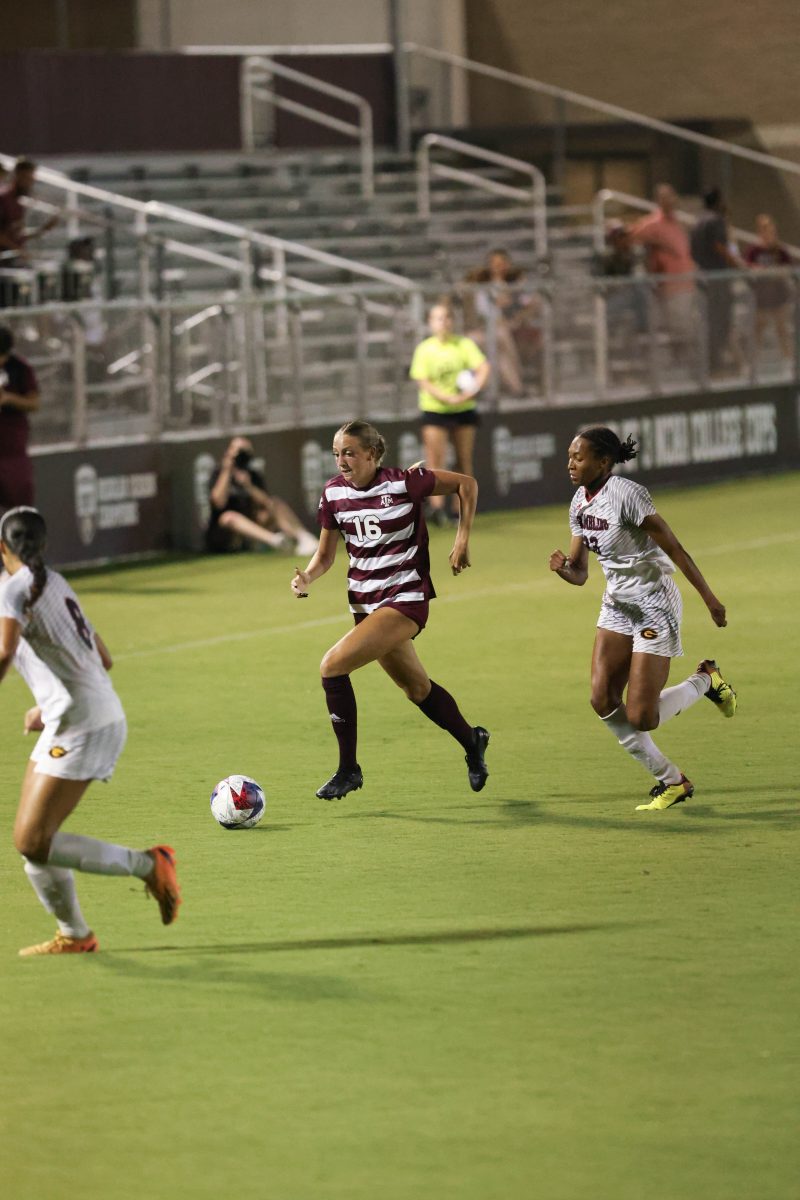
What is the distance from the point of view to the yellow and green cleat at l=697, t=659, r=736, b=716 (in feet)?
34.7

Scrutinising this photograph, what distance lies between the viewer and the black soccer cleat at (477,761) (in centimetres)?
1044

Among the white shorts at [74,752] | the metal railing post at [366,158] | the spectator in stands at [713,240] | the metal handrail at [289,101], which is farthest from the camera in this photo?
the metal handrail at [289,101]

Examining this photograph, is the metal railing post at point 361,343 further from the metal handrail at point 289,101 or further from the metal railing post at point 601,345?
the metal handrail at point 289,101

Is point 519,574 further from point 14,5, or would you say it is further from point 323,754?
point 14,5

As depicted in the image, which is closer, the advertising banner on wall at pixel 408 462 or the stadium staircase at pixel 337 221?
the advertising banner on wall at pixel 408 462

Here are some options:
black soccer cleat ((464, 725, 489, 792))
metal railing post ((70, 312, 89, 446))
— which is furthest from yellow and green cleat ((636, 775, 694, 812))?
metal railing post ((70, 312, 89, 446))

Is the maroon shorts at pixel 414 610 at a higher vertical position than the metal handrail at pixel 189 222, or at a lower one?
lower

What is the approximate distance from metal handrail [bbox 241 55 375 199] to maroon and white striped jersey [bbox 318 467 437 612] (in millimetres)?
23034

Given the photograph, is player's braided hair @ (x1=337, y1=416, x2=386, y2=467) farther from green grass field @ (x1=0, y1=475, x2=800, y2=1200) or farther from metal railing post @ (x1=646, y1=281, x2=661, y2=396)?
metal railing post @ (x1=646, y1=281, x2=661, y2=396)

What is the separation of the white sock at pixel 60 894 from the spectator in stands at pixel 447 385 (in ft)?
44.3

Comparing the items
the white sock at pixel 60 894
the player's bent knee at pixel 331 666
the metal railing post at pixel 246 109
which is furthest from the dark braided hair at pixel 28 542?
the metal railing post at pixel 246 109

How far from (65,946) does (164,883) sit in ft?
1.40

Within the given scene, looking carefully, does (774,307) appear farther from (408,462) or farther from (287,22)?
(287,22)

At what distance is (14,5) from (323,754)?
85.6ft
